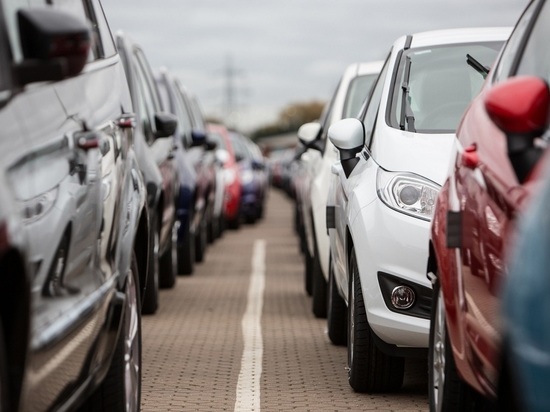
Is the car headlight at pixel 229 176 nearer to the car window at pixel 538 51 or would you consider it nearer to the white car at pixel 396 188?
the white car at pixel 396 188

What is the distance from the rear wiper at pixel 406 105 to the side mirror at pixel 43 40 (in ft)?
11.5

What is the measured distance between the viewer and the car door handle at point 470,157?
4.88 m

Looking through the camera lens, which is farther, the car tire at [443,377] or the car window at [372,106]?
the car window at [372,106]

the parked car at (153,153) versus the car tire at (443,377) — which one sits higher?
the car tire at (443,377)

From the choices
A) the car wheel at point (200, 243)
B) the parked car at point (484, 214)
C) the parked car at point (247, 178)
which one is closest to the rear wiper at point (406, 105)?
the parked car at point (484, 214)

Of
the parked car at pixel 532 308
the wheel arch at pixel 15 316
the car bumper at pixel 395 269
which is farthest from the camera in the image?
the car bumper at pixel 395 269

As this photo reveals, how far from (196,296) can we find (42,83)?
28.1 ft

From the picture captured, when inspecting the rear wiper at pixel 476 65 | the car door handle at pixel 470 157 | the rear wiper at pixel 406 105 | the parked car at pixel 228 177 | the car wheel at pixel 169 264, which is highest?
the car door handle at pixel 470 157

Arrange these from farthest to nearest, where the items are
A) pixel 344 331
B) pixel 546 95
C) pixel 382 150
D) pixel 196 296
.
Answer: pixel 196 296 < pixel 344 331 < pixel 382 150 < pixel 546 95

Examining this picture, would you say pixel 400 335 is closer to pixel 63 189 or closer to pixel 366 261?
pixel 366 261

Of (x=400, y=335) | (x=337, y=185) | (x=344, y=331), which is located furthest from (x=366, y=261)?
(x=344, y=331)

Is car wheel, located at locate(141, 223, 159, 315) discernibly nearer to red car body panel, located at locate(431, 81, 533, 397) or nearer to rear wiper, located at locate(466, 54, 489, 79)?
rear wiper, located at locate(466, 54, 489, 79)

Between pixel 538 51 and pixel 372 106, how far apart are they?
3123 millimetres

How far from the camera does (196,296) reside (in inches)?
510
